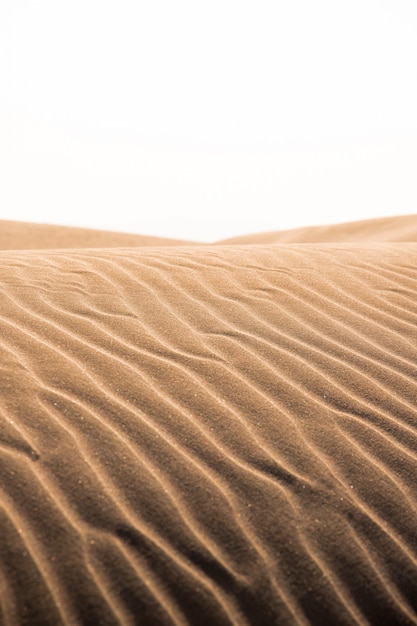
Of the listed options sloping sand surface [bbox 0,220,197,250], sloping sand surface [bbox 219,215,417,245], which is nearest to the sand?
sloping sand surface [bbox 219,215,417,245]

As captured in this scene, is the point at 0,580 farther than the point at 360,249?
No

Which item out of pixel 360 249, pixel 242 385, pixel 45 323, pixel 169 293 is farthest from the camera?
pixel 360 249

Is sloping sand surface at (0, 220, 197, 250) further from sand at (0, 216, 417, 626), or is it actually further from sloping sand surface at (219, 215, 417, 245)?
sand at (0, 216, 417, 626)

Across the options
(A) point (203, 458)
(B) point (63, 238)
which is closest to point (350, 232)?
(B) point (63, 238)

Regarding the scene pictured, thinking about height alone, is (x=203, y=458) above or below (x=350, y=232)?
below

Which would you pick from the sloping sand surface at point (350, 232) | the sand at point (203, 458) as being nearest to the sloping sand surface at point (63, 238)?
the sloping sand surface at point (350, 232)

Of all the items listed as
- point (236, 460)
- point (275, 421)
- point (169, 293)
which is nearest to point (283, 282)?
point (169, 293)

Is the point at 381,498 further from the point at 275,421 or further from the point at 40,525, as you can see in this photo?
the point at 40,525

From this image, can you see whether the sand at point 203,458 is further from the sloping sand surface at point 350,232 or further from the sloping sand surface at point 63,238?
the sloping sand surface at point 63,238

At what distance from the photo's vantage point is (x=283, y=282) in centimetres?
383

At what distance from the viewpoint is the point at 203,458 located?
2186mm

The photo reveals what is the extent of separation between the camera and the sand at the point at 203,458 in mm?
1803

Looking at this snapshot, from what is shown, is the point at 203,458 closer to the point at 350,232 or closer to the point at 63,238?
the point at 350,232

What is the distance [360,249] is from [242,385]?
2618 millimetres
